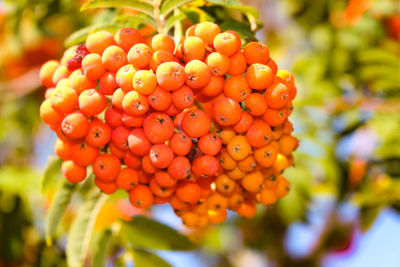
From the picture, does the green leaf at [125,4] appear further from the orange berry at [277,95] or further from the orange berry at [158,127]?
the orange berry at [277,95]

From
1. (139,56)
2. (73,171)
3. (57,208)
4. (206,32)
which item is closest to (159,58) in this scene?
(139,56)

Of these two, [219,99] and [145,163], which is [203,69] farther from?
[145,163]

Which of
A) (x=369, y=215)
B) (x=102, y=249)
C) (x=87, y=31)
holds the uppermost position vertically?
(x=369, y=215)

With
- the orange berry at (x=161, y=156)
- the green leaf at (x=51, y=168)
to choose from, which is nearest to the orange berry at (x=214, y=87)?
the orange berry at (x=161, y=156)

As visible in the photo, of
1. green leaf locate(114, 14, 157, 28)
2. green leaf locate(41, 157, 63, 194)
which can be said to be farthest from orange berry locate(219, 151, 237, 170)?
green leaf locate(41, 157, 63, 194)

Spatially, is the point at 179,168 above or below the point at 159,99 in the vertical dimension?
below

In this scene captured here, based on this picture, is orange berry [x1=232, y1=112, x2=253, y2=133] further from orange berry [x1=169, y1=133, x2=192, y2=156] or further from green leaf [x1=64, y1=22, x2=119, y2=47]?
green leaf [x1=64, y1=22, x2=119, y2=47]

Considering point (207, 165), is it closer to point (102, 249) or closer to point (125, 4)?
point (125, 4)
